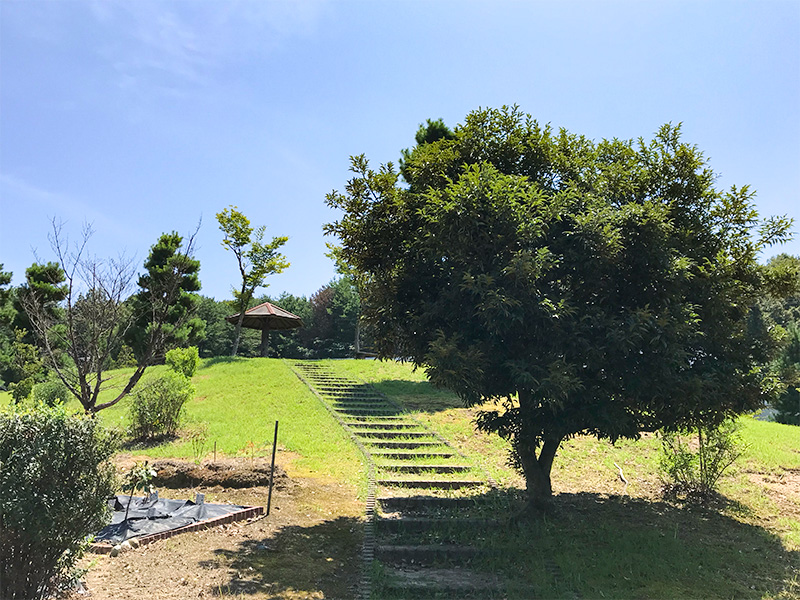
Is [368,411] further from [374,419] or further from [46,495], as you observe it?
[46,495]

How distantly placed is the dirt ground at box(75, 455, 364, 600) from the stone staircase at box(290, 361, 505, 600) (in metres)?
0.33

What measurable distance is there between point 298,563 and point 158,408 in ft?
26.8

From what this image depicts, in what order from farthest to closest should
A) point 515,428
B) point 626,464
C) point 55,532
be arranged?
point 626,464 → point 515,428 → point 55,532

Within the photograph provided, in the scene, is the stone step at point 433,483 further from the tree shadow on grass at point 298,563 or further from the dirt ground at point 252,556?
the tree shadow on grass at point 298,563

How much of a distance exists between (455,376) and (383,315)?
6.68ft

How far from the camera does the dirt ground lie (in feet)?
15.5

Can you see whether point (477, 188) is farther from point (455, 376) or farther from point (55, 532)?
point (55, 532)

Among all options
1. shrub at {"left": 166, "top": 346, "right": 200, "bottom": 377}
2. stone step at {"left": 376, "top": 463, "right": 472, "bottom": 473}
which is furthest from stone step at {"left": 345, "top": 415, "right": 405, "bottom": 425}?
shrub at {"left": 166, "top": 346, "right": 200, "bottom": 377}

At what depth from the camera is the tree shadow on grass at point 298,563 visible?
191 inches

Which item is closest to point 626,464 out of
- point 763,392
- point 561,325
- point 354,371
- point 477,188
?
point 763,392

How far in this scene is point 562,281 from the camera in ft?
19.6

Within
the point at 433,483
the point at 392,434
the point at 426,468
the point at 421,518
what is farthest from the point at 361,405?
the point at 421,518

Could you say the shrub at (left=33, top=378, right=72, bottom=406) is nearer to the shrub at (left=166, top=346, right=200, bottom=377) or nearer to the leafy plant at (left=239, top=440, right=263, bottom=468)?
the shrub at (left=166, top=346, right=200, bottom=377)

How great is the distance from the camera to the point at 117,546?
5.41m
